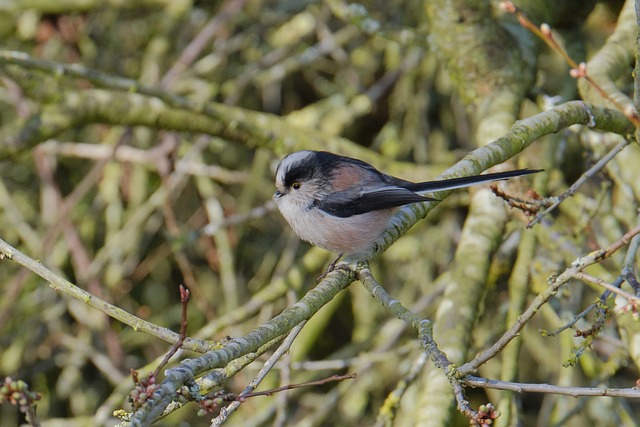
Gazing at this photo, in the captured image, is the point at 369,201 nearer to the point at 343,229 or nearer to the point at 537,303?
the point at 343,229

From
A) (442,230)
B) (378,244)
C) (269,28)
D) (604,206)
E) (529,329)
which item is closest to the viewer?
(378,244)

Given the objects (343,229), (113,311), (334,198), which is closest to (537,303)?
(113,311)

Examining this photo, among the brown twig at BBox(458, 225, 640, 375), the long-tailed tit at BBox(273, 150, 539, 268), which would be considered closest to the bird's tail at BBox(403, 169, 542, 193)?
the long-tailed tit at BBox(273, 150, 539, 268)

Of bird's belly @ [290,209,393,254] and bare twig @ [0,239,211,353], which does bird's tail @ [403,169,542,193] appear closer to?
bird's belly @ [290,209,393,254]

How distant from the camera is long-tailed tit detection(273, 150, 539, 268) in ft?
11.6

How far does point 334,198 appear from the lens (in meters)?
3.79

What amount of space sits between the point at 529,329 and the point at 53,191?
3.46m

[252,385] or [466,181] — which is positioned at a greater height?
[466,181]

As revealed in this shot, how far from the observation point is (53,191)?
551 cm

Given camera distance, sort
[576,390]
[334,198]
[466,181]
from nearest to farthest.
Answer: [576,390] < [466,181] < [334,198]

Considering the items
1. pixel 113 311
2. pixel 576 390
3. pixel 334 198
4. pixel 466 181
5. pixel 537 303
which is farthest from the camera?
pixel 334 198

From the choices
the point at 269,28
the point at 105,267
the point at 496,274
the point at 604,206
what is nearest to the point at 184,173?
the point at 105,267

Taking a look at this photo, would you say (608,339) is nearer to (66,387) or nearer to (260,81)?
(260,81)

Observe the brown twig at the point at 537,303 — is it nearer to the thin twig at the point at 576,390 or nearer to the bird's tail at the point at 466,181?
the thin twig at the point at 576,390
